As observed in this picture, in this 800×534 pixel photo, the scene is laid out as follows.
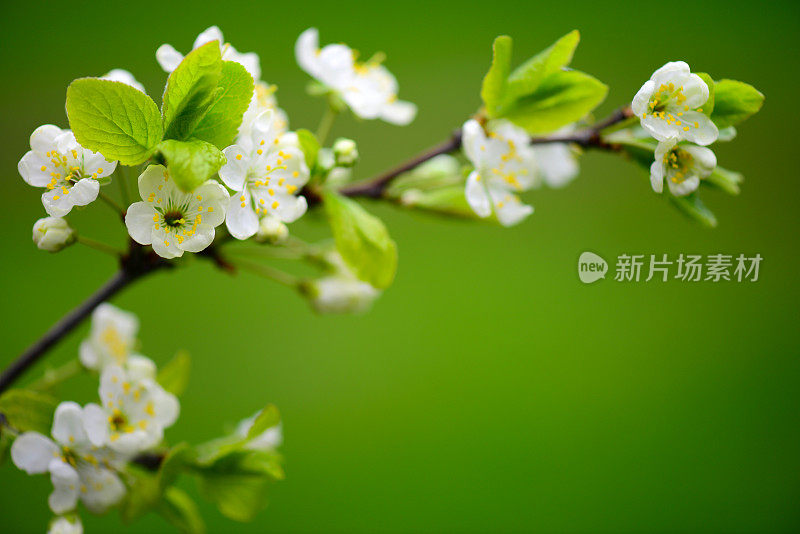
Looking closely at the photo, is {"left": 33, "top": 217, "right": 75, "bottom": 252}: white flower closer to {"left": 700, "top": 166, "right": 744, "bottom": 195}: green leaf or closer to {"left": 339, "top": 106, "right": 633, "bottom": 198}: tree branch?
{"left": 339, "top": 106, "right": 633, "bottom": 198}: tree branch

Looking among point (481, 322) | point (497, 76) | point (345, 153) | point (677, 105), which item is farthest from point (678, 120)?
point (481, 322)

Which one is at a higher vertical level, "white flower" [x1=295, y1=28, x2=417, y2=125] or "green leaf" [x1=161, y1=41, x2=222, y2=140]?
"white flower" [x1=295, y1=28, x2=417, y2=125]

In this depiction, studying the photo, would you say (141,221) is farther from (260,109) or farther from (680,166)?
(680,166)

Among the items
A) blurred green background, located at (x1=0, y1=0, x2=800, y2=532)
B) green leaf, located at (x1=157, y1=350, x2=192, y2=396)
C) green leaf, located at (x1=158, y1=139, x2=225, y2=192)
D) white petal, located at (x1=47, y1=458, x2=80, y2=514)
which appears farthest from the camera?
blurred green background, located at (x1=0, y1=0, x2=800, y2=532)

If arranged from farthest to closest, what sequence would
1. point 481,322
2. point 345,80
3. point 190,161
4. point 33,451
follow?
1. point 481,322
2. point 345,80
3. point 33,451
4. point 190,161

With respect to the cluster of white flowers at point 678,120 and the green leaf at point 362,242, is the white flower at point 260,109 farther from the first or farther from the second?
the cluster of white flowers at point 678,120

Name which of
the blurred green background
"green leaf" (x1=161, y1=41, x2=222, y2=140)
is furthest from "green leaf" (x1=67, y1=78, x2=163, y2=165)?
the blurred green background
